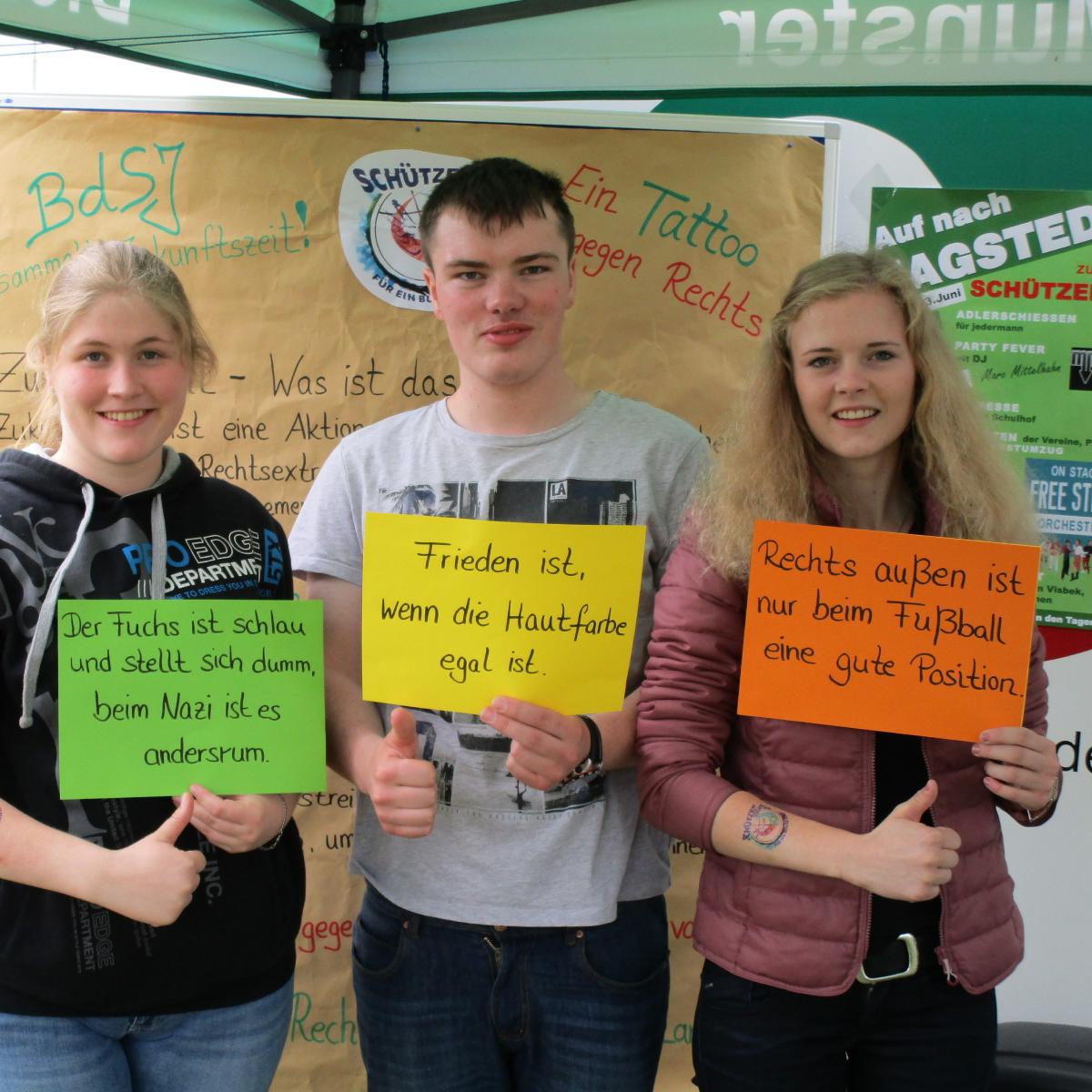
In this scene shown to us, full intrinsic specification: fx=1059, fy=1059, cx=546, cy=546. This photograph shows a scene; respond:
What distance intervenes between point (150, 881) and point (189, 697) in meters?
0.21

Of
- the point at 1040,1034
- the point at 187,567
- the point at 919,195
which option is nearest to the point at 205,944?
the point at 187,567

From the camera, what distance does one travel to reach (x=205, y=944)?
1.21m

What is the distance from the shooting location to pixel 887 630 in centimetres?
124

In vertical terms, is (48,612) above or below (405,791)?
above

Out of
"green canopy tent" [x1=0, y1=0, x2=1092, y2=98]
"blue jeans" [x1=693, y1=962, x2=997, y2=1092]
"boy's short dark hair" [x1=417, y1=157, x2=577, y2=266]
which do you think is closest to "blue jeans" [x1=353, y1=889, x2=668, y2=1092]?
"blue jeans" [x1=693, y1=962, x2=997, y2=1092]

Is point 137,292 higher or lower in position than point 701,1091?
higher

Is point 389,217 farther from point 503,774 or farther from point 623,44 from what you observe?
point 503,774

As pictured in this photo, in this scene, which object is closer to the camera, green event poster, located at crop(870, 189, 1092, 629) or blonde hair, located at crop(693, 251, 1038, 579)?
blonde hair, located at crop(693, 251, 1038, 579)

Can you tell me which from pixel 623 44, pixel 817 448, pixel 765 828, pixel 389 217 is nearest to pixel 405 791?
pixel 765 828

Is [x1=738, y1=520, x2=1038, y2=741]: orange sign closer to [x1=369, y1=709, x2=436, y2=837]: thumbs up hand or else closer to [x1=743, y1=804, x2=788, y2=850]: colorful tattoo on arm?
[x1=743, y1=804, x2=788, y2=850]: colorful tattoo on arm

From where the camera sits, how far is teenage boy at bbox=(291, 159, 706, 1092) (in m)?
1.35

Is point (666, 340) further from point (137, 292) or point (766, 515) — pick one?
point (137, 292)

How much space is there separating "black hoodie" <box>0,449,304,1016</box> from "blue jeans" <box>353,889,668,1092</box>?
18 cm

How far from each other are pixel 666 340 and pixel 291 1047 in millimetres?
1761
